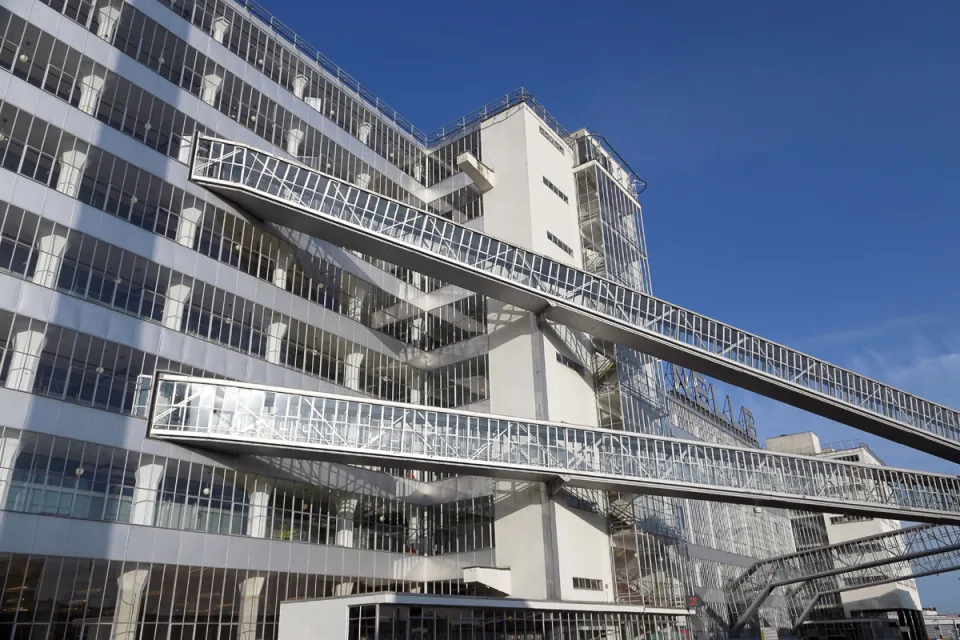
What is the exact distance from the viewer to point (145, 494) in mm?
31125

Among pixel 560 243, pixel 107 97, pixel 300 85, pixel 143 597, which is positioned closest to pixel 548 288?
pixel 560 243

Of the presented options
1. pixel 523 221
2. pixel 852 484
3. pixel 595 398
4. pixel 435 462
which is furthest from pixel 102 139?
pixel 852 484

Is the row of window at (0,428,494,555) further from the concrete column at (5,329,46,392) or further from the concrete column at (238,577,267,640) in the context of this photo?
the concrete column at (238,577,267,640)

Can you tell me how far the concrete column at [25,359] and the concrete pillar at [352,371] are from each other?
1685 centimetres

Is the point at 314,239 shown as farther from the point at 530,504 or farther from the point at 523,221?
the point at 530,504

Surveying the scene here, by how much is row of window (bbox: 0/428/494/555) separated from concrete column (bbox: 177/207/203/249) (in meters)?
10.4

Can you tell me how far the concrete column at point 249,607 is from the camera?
33188 mm

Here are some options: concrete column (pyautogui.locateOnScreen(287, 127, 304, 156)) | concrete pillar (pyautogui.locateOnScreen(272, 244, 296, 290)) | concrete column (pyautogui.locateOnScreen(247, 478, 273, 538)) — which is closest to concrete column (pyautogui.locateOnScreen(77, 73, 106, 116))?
concrete pillar (pyautogui.locateOnScreen(272, 244, 296, 290))

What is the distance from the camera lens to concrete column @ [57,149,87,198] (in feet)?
105

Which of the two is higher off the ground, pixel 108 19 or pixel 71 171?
pixel 108 19

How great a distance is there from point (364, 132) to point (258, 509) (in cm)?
2622

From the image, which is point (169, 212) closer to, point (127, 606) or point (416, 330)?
point (127, 606)

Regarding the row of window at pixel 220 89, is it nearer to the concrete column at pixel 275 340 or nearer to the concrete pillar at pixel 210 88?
the concrete pillar at pixel 210 88

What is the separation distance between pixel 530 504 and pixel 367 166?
78.9ft
